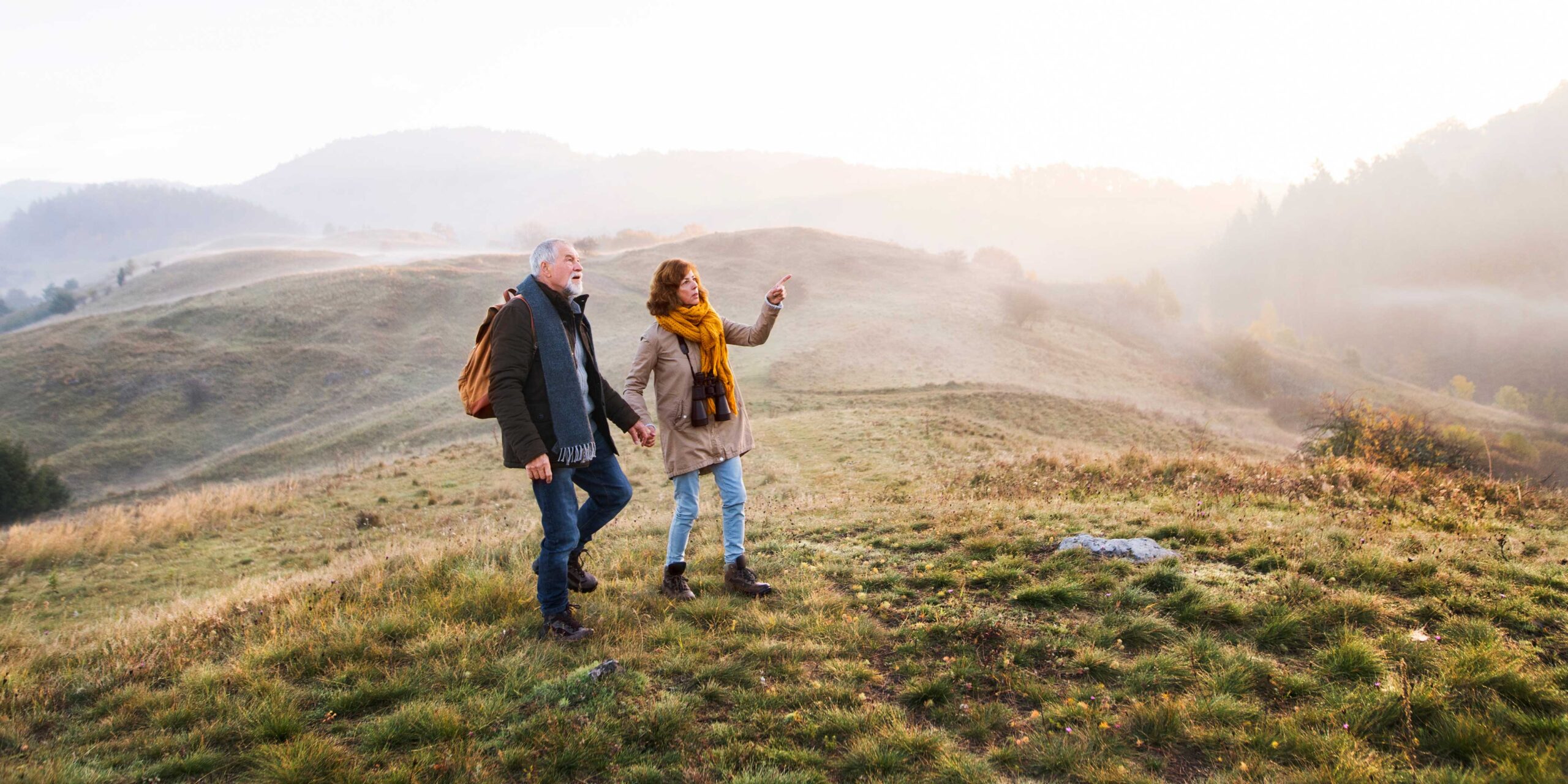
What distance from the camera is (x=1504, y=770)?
9.55 feet

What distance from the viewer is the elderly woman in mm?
5449

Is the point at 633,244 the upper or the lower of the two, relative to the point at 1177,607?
upper

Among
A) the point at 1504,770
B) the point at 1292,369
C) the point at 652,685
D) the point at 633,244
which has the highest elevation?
the point at 633,244

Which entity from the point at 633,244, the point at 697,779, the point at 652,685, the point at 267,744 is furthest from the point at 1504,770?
the point at 633,244

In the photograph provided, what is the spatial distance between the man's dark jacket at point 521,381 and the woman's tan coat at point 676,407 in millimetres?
738

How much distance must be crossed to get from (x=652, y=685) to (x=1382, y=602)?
4.84 metres

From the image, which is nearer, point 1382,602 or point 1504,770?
point 1504,770

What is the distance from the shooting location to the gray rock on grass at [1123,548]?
19.5 feet

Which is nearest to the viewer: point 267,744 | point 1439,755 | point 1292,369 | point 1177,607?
point 1439,755

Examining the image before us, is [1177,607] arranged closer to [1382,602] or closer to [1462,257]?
[1382,602]

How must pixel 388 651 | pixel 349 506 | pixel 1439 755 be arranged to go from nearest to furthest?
pixel 1439 755, pixel 388 651, pixel 349 506

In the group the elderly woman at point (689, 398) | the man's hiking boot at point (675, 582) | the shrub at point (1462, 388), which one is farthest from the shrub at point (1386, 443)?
the shrub at point (1462, 388)

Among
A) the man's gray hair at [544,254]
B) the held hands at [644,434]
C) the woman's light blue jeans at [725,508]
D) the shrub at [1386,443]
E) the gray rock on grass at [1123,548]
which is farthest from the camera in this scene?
the shrub at [1386,443]

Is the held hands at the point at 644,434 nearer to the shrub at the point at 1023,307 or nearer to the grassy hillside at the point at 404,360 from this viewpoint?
the grassy hillside at the point at 404,360
